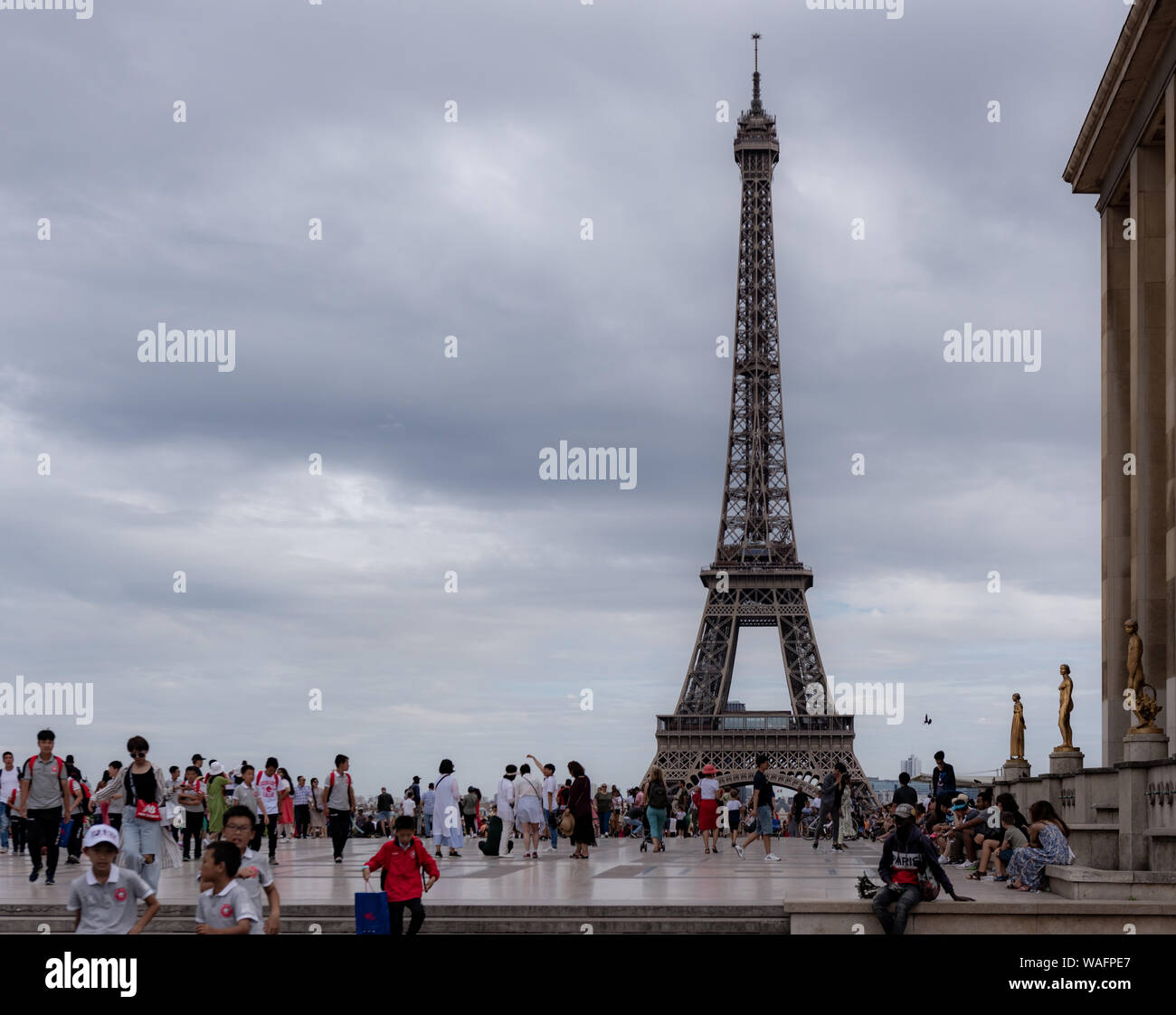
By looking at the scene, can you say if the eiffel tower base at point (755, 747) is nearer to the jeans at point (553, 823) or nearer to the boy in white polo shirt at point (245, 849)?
the jeans at point (553, 823)

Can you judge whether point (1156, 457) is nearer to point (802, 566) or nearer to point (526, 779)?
point (526, 779)

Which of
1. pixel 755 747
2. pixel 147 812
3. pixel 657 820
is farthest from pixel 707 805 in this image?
pixel 755 747

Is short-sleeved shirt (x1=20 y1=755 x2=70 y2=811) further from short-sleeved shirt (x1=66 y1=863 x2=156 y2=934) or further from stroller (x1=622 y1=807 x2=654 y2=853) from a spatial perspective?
stroller (x1=622 y1=807 x2=654 y2=853)

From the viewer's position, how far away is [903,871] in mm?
16281

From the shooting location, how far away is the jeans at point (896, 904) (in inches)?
633

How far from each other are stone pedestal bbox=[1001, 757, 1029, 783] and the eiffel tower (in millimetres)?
35506

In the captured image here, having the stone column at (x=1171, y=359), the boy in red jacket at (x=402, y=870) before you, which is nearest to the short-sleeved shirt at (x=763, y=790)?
the stone column at (x=1171, y=359)

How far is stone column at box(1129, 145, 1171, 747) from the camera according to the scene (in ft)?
105

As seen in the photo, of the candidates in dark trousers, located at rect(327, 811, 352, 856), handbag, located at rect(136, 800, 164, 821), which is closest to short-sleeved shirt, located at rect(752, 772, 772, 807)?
dark trousers, located at rect(327, 811, 352, 856)

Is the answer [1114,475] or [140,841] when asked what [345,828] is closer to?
[140,841]

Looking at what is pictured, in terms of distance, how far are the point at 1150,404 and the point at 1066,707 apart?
24.2ft

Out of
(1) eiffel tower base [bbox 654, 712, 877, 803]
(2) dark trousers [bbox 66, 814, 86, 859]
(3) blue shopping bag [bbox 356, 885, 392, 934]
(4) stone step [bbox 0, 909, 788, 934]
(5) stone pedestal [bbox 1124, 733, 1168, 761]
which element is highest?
(5) stone pedestal [bbox 1124, 733, 1168, 761]
